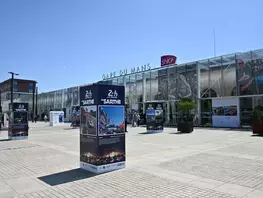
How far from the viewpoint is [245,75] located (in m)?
25.5

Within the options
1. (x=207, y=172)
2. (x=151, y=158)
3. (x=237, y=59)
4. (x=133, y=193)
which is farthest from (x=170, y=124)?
(x=133, y=193)

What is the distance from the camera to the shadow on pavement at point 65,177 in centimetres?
616

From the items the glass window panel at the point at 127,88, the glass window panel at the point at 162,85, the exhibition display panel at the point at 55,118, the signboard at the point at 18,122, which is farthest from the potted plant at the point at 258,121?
the exhibition display panel at the point at 55,118

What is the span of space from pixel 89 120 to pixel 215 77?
23.9 m

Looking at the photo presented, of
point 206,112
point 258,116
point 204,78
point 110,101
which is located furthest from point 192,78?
point 110,101

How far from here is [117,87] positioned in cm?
786

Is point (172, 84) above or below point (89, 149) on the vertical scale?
above

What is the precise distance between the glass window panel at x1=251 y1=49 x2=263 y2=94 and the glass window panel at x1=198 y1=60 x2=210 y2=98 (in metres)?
5.66

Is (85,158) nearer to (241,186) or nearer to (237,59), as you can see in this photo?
(241,186)

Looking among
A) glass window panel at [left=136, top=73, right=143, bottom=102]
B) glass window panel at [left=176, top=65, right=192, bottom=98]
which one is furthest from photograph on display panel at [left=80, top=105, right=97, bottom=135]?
glass window panel at [left=136, top=73, right=143, bottom=102]

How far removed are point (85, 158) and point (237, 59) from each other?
942 inches

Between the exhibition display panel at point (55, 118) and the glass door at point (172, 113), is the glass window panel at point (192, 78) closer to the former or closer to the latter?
the glass door at point (172, 113)

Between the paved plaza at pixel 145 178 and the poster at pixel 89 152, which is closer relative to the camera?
the paved plaza at pixel 145 178

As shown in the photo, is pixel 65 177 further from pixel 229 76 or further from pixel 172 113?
pixel 172 113
